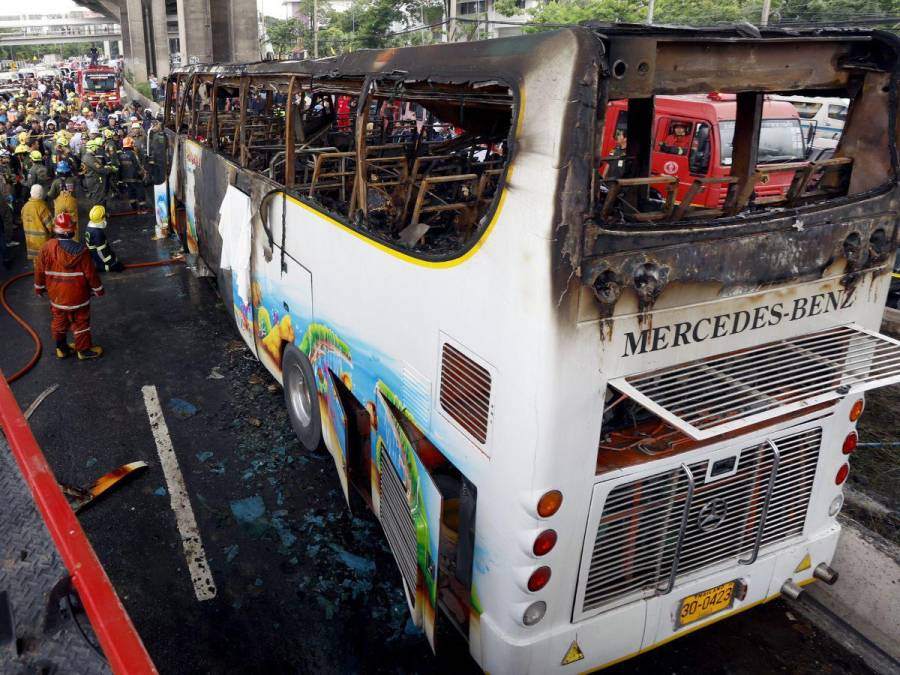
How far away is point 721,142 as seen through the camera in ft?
35.6

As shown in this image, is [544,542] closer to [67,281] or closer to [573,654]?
[573,654]

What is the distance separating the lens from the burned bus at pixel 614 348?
2734mm

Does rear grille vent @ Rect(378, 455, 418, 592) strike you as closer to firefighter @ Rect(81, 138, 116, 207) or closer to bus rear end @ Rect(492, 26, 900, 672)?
bus rear end @ Rect(492, 26, 900, 672)

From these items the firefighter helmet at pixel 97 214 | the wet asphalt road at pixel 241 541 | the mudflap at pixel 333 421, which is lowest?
the wet asphalt road at pixel 241 541

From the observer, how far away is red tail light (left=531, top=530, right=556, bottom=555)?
3.14 m

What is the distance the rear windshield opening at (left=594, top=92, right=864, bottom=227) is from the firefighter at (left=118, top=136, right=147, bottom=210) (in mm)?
10109

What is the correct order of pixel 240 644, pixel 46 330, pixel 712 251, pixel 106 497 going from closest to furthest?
pixel 712 251 < pixel 240 644 < pixel 106 497 < pixel 46 330

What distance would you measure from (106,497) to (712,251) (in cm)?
478

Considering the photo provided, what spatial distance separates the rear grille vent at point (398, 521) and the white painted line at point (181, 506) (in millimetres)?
1340

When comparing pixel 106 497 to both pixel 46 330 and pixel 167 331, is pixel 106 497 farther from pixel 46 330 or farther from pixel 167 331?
pixel 46 330

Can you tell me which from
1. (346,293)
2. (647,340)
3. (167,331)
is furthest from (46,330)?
(647,340)

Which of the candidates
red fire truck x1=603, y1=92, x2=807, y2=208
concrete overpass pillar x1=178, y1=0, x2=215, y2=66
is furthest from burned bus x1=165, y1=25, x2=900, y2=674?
concrete overpass pillar x1=178, y1=0, x2=215, y2=66

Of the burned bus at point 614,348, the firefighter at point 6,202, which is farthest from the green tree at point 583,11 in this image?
the burned bus at point 614,348

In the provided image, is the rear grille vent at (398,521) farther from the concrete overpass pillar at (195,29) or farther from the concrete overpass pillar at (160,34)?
the concrete overpass pillar at (160,34)
